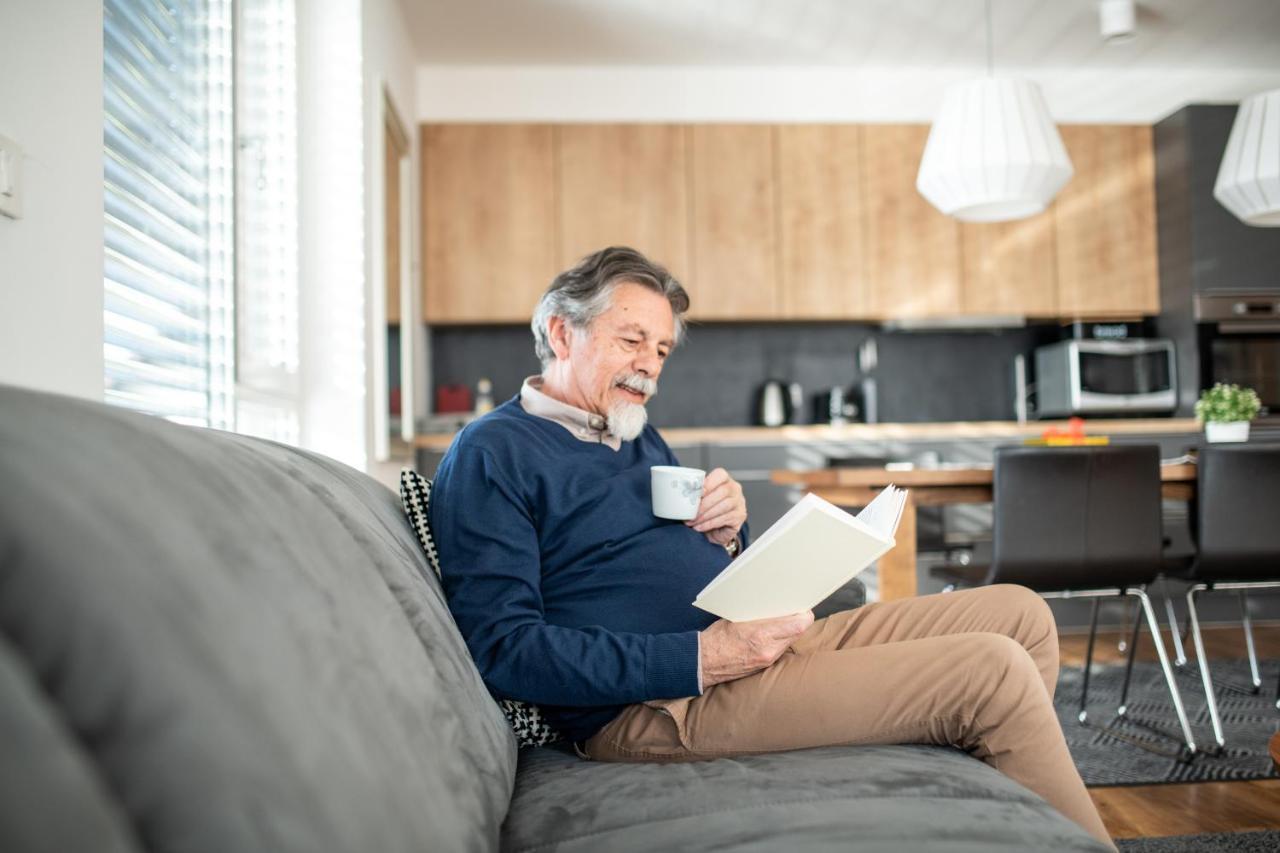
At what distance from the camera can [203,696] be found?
60 cm

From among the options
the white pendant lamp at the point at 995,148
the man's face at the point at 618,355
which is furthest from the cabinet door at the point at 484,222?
the man's face at the point at 618,355

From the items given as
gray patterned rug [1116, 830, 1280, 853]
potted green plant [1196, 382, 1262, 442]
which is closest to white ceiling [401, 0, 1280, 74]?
potted green plant [1196, 382, 1262, 442]

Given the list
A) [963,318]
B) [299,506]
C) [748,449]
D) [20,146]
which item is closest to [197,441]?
[299,506]

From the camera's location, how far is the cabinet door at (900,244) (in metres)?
5.20

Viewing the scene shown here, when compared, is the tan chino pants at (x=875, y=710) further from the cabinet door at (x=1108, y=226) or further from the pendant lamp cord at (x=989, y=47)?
the cabinet door at (x=1108, y=226)

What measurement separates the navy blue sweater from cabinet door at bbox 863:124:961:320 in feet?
12.4

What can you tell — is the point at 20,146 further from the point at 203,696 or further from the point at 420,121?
the point at 420,121

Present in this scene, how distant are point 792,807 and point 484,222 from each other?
14.2 feet

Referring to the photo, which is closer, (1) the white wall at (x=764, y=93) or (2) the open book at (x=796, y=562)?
(2) the open book at (x=796, y=562)

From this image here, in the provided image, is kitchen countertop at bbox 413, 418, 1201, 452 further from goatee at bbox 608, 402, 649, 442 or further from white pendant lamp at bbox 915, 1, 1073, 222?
goatee at bbox 608, 402, 649, 442

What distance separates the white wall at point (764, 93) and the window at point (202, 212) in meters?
2.13

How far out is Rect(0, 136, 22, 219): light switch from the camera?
1.22 meters

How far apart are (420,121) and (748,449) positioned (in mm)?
2290

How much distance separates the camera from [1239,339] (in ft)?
16.8
